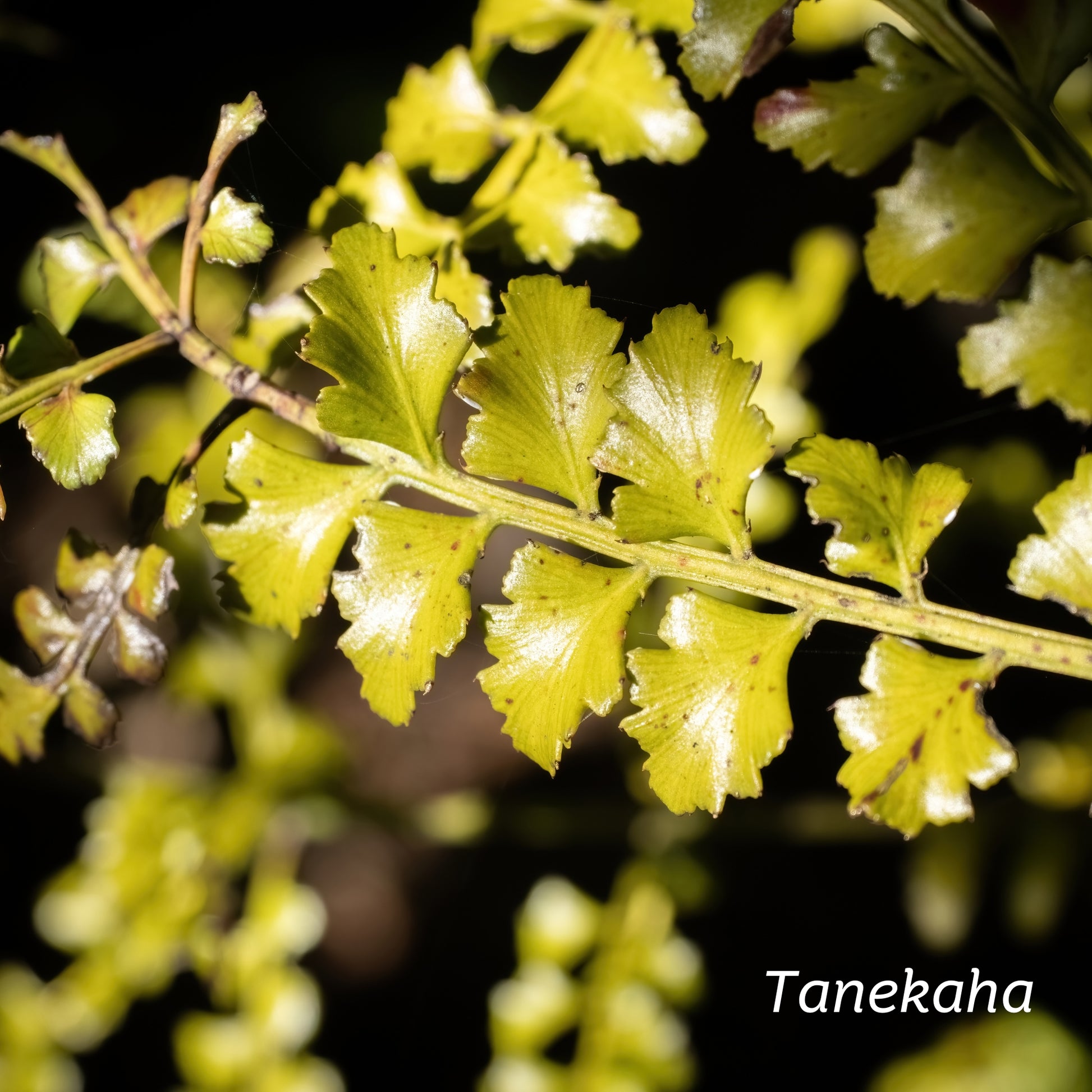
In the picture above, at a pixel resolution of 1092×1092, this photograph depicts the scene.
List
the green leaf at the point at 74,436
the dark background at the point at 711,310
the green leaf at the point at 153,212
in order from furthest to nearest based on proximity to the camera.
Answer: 1. the dark background at the point at 711,310
2. the green leaf at the point at 153,212
3. the green leaf at the point at 74,436

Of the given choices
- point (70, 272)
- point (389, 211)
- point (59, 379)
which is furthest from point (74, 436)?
point (389, 211)

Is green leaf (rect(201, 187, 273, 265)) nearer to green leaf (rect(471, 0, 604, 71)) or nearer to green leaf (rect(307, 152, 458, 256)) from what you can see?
green leaf (rect(307, 152, 458, 256))

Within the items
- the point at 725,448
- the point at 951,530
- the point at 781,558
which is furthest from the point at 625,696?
the point at 725,448

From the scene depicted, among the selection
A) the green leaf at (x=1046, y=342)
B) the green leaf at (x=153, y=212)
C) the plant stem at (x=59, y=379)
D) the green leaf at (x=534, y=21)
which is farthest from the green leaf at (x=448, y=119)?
the green leaf at (x=1046, y=342)

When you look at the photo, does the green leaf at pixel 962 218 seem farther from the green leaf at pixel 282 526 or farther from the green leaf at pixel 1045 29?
the green leaf at pixel 282 526

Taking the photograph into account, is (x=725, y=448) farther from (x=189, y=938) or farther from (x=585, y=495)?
(x=189, y=938)
